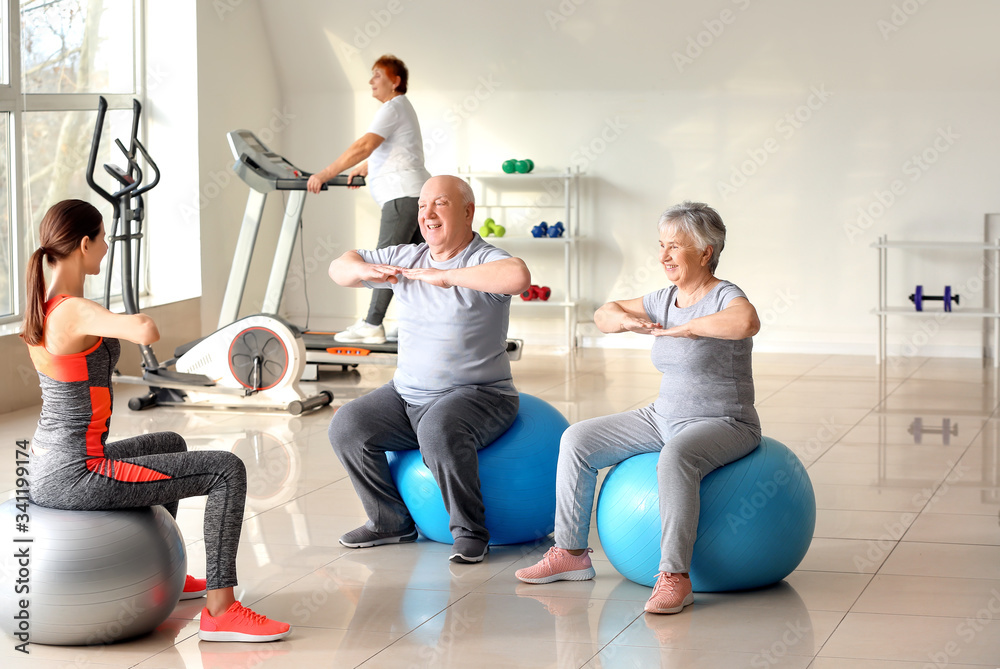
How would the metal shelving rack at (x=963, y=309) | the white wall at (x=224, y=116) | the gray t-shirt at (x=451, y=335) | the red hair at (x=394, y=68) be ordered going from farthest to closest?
the white wall at (x=224, y=116)
the metal shelving rack at (x=963, y=309)
the red hair at (x=394, y=68)
the gray t-shirt at (x=451, y=335)

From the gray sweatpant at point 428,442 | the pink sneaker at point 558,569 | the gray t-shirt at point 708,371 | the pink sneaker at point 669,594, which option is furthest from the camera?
the gray sweatpant at point 428,442

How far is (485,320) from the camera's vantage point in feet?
10.3

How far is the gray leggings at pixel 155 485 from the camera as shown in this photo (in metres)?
2.35

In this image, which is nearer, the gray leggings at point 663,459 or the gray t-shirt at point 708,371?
the gray leggings at point 663,459

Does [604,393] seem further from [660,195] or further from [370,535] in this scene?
[370,535]

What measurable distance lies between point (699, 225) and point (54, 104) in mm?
4480

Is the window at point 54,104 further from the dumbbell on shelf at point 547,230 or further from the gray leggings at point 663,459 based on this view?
the gray leggings at point 663,459

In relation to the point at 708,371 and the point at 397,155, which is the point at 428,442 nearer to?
the point at 708,371

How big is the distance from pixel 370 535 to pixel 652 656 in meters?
1.11

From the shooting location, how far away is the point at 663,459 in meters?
2.62

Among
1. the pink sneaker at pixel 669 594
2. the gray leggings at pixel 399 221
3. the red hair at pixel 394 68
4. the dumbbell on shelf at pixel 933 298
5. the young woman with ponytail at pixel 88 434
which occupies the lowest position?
the pink sneaker at pixel 669 594

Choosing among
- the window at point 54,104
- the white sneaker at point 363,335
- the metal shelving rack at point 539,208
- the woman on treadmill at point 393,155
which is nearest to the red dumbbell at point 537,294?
the metal shelving rack at point 539,208

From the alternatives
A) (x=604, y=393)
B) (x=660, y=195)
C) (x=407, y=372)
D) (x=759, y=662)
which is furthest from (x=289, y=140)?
(x=759, y=662)

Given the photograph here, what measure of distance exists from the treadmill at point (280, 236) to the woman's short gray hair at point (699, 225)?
2.83 m
